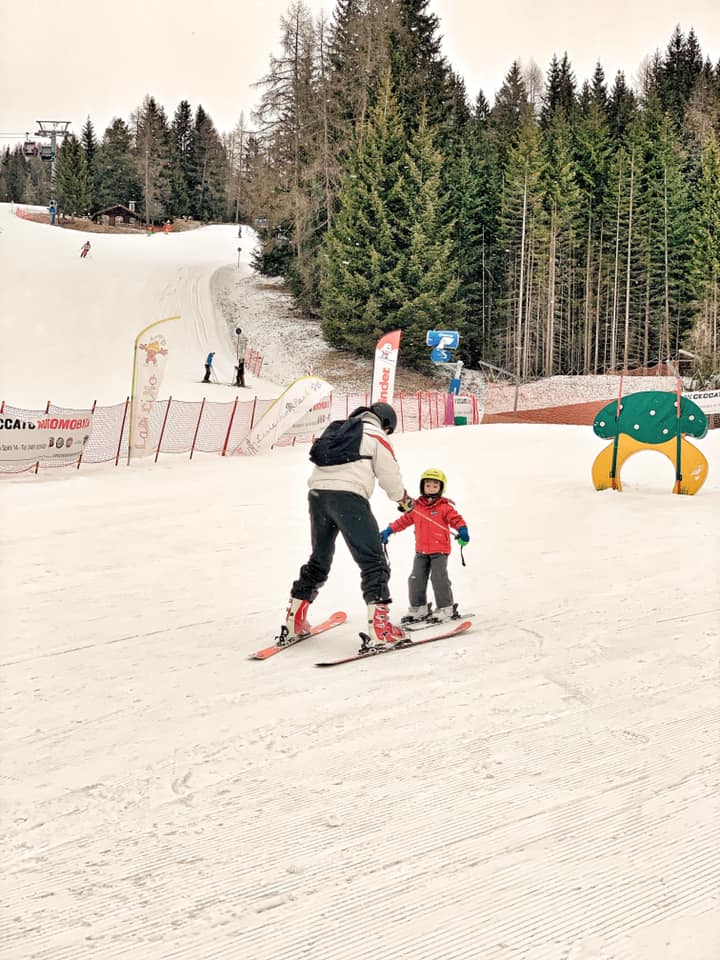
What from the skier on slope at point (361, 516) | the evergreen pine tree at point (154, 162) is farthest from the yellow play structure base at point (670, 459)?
the evergreen pine tree at point (154, 162)

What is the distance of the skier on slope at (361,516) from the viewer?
18.6 ft

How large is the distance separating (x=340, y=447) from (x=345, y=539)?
0.57 metres

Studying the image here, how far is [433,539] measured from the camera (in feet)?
21.5

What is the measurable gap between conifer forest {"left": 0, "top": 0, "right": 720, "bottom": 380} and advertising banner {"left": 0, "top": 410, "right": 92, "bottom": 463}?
21.9 meters

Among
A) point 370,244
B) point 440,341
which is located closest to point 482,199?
point 370,244

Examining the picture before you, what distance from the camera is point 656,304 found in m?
50.6

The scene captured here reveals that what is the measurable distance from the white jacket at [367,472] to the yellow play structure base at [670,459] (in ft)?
23.7

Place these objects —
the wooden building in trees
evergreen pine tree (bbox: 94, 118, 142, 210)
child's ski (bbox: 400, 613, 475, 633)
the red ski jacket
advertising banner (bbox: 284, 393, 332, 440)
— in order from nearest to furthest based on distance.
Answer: child's ski (bbox: 400, 613, 475, 633) < the red ski jacket < advertising banner (bbox: 284, 393, 332, 440) < the wooden building in trees < evergreen pine tree (bbox: 94, 118, 142, 210)

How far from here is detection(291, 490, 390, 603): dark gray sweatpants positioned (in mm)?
5680

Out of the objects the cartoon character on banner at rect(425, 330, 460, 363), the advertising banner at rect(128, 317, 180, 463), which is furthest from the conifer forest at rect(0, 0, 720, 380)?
the advertising banner at rect(128, 317, 180, 463)

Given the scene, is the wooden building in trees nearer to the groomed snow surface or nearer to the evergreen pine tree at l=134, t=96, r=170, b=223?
the evergreen pine tree at l=134, t=96, r=170, b=223

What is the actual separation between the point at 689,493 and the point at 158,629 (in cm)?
824

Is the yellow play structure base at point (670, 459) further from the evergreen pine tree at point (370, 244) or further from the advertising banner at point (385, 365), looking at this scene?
the evergreen pine tree at point (370, 244)

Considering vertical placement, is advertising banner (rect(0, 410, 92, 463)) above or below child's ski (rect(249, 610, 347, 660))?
above
